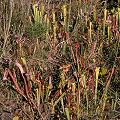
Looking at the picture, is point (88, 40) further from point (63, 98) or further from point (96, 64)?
point (63, 98)

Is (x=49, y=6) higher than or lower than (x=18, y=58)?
higher

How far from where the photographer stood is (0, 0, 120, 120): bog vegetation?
219cm

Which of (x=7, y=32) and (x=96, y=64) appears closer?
(x=96, y=64)

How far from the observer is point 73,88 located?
216 centimetres

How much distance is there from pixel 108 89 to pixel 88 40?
52 centimetres

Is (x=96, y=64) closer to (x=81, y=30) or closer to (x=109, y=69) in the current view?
(x=109, y=69)

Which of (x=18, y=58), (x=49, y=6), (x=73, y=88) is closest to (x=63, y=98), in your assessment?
(x=73, y=88)

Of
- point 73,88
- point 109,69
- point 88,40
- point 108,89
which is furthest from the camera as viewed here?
point 88,40

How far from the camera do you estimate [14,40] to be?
9.09ft

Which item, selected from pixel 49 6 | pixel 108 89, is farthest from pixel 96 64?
pixel 49 6

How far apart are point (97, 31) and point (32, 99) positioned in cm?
90

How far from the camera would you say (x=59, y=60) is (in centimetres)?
259

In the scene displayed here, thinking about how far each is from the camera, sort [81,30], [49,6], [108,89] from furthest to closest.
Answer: [49,6], [81,30], [108,89]

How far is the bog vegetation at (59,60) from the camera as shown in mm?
2189
